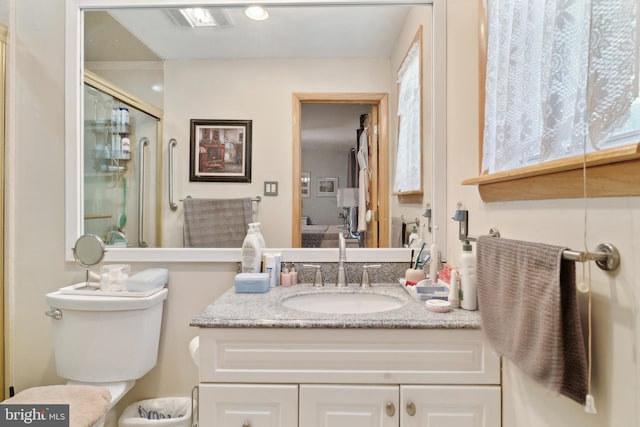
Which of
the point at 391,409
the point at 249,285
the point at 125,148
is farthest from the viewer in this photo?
the point at 125,148

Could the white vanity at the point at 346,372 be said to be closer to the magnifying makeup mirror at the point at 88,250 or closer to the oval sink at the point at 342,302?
the oval sink at the point at 342,302

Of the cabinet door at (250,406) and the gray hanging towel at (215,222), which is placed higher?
the gray hanging towel at (215,222)

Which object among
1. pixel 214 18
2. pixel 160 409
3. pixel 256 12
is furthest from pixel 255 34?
pixel 160 409

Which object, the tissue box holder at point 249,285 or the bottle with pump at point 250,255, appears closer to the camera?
the tissue box holder at point 249,285

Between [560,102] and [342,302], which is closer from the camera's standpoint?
[560,102]

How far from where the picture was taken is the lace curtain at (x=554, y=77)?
2.03 ft

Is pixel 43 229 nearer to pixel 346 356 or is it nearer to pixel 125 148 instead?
pixel 125 148

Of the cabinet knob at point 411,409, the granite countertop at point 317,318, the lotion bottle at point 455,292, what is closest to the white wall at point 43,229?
the lotion bottle at point 455,292

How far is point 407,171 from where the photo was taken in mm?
1594

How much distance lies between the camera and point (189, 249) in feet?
5.15

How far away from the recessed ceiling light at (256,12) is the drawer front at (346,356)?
4.33ft

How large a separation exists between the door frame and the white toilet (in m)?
0.70

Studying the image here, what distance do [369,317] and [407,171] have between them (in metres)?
0.76

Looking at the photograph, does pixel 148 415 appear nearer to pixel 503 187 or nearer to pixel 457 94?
pixel 503 187
